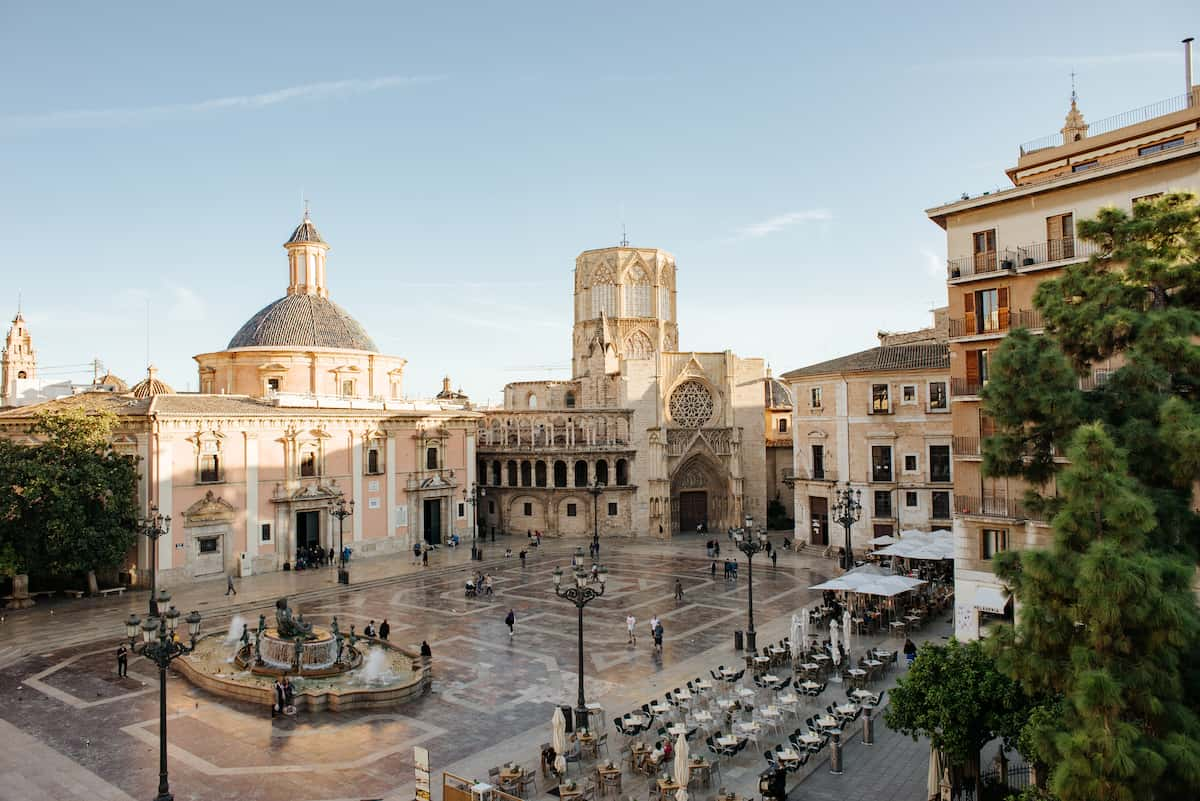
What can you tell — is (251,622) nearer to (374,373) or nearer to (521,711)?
(521,711)

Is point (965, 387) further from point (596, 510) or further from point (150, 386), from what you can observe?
point (150, 386)

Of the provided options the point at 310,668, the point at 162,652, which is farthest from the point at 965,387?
the point at 162,652

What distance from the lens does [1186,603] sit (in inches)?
392

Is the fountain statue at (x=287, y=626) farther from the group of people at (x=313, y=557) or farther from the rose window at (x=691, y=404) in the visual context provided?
the rose window at (x=691, y=404)

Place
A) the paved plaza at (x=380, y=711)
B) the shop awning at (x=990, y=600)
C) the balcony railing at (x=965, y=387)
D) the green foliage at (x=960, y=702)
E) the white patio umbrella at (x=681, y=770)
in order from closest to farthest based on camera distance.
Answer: the green foliage at (x=960, y=702)
the white patio umbrella at (x=681, y=770)
the paved plaza at (x=380, y=711)
the shop awning at (x=990, y=600)
the balcony railing at (x=965, y=387)

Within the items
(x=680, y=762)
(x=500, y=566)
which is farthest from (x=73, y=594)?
(x=680, y=762)

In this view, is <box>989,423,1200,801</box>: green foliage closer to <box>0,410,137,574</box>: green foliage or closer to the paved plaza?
the paved plaza

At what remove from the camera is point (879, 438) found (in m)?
39.7

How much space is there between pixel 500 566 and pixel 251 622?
14224 millimetres

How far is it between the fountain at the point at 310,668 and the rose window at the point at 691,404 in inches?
1261

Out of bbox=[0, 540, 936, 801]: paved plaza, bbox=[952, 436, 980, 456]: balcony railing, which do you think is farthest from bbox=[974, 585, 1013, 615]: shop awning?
bbox=[0, 540, 936, 801]: paved plaza

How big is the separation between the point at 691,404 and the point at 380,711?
120 feet

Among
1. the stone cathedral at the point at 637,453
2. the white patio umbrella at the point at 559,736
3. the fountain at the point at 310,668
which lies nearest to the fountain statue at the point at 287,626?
the fountain at the point at 310,668

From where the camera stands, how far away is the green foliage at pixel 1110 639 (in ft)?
30.7
